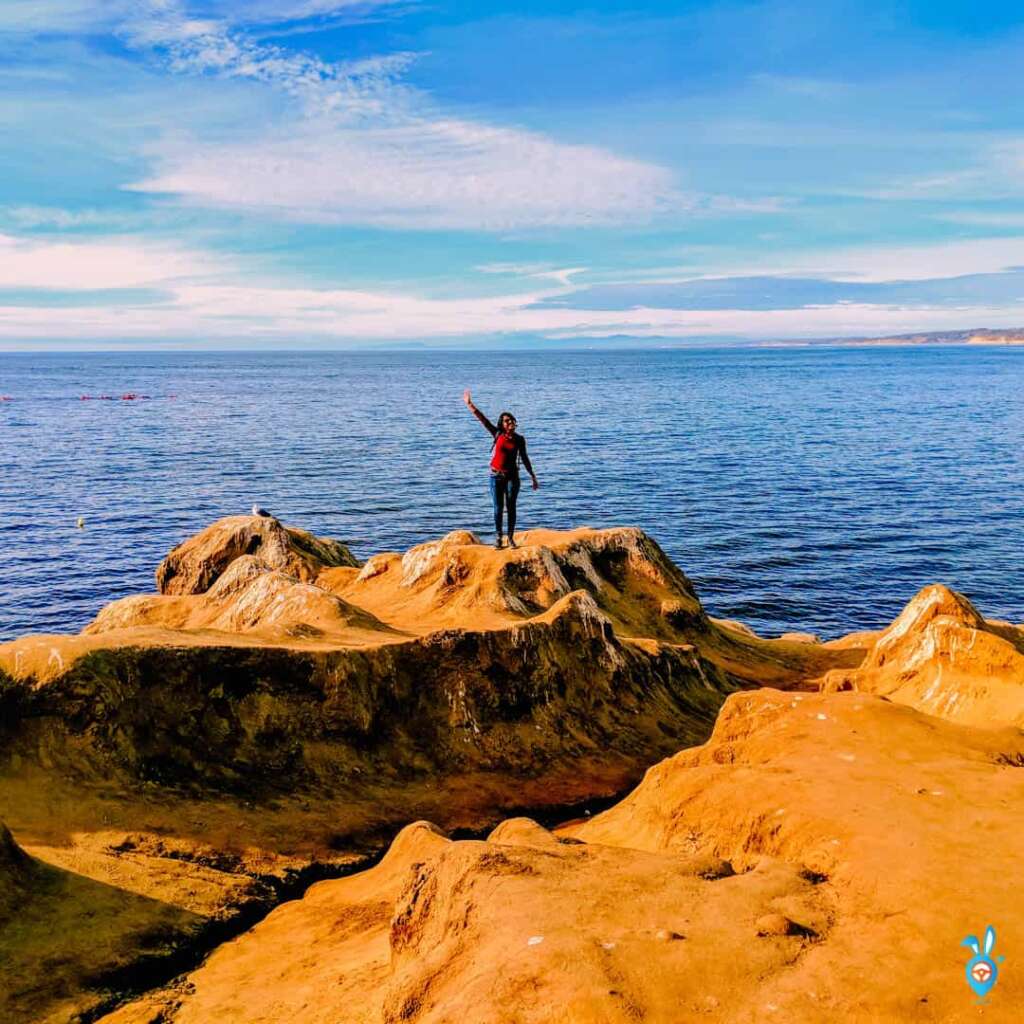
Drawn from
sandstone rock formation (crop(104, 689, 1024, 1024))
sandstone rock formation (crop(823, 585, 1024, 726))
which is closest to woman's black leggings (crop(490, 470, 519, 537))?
sandstone rock formation (crop(823, 585, 1024, 726))

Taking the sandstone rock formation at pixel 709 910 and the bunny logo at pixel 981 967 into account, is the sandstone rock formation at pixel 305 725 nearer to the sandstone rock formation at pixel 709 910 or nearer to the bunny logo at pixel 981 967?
the sandstone rock formation at pixel 709 910

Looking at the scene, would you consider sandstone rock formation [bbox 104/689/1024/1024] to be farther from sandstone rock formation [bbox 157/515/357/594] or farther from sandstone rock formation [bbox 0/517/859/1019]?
sandstone rock formation [bbox 157/515/357/594]

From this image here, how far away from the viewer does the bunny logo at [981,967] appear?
7012mm

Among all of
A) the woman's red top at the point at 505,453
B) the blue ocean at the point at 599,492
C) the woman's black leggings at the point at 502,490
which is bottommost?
the blue ocean at the point at 599,492

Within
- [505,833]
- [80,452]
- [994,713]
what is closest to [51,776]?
[505,833]

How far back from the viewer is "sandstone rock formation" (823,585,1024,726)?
18156 millimetres

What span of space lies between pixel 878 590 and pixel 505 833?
35.6m

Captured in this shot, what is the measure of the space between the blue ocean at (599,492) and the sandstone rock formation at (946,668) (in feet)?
50.8

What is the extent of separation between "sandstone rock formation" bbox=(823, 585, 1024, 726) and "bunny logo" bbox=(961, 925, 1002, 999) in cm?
1038

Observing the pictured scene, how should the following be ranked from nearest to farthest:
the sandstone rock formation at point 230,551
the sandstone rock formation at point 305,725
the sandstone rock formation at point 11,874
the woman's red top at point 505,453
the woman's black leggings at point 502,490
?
the sandstone rock formation at point 11,874 < the sandstone rock formation at point 305,725 < the woman's red top at point 505,453 < the woman's black leggings at point 502,490 < the sandstone rock formation at point 230,551

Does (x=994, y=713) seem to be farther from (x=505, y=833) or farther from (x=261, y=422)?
(x=261, y=422)

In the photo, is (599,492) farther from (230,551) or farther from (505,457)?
(505,457)

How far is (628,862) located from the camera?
9766 mm

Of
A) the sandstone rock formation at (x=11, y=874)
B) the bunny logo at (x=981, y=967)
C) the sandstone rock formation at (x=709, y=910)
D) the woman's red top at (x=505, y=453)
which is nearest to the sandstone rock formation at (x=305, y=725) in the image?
the sandstone rock formation at (x=11, y=874)
